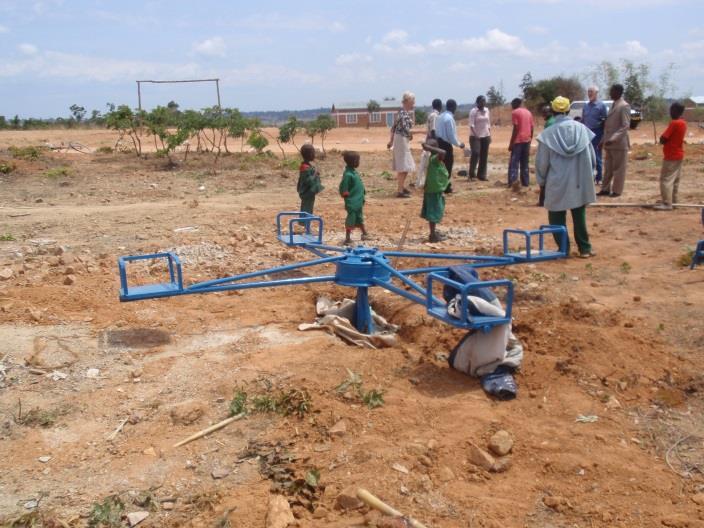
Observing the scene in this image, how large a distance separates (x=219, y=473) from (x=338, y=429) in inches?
26.1

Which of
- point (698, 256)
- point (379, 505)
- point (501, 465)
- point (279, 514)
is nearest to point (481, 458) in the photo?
point (501, 465)

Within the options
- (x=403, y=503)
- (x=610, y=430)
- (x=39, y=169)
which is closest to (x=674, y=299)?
(x=610, y=430)

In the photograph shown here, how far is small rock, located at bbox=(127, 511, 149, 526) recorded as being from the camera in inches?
116

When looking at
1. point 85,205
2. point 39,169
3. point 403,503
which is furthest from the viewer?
point 39,169

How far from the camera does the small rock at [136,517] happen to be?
2.95 metres

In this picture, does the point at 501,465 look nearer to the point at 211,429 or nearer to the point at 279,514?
the point at 279,514

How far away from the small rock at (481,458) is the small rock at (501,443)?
53 millimetres

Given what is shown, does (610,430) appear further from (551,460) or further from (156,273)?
(156,273)

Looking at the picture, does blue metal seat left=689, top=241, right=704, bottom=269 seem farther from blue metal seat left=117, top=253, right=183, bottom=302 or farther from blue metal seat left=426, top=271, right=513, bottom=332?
blue metal seat left=117, top=253, right=183, bottom=302

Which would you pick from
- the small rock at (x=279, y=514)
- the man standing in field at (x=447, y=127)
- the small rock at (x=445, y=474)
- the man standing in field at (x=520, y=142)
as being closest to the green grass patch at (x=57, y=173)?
the man standing in field at (x=447, y=127)

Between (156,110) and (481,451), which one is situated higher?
(156,110)

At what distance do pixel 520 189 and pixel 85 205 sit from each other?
7.19 m

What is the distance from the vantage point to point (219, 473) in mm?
3281

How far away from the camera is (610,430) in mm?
3627
